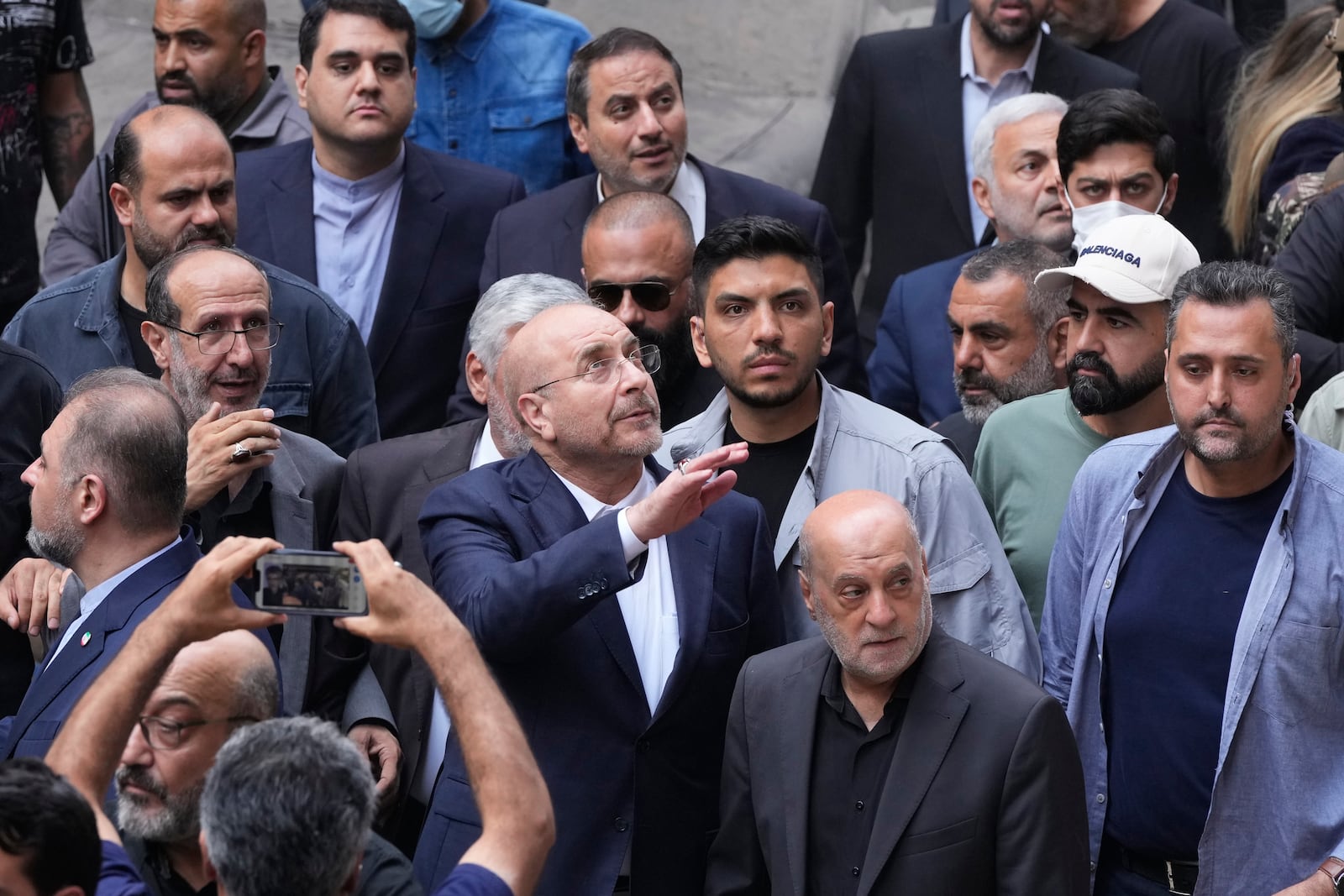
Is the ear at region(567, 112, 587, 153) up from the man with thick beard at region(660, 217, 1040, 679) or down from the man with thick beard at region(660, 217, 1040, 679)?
up

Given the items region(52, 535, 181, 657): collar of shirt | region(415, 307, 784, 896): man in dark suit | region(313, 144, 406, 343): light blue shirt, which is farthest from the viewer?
region(313, 144, 406, 343): light blue shirt

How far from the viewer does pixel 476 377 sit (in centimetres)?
533

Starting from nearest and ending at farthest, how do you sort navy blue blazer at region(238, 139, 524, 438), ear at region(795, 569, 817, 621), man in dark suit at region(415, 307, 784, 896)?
man in dark suit at region(415, 307, 784, 896)
ear at region(795, 569, 817, 621)
navy blue blazer at region(238, 139, 524, 438)

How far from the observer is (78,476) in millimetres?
4164

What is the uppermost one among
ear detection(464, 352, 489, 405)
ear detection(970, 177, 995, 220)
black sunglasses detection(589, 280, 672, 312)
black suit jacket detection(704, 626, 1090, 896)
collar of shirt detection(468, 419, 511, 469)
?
ear detection(970, 177, 995, 220)

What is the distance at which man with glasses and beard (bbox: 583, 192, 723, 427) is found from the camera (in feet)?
18.6

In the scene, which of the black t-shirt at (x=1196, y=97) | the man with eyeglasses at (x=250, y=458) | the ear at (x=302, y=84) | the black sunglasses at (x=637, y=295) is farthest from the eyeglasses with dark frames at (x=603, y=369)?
the black t-shirt at (x=1196, y=97)

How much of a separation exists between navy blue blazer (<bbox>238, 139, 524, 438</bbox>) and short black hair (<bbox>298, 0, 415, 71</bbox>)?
12.9 inches

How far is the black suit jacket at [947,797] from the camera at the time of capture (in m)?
4.01

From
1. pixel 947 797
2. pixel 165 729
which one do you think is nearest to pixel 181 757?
pixel 165 729

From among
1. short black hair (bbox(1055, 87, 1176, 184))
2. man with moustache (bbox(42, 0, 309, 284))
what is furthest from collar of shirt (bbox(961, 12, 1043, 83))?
man with moustache (bbox(42, 0, 309, 284))

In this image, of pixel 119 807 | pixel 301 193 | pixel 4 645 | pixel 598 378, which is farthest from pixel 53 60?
pixel 119 807

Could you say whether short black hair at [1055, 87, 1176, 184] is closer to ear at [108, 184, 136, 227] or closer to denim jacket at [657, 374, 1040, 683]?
denim jacket at [657, 374, 1040, 683]

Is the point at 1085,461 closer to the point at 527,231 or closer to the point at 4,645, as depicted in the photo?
the point at 527,231
